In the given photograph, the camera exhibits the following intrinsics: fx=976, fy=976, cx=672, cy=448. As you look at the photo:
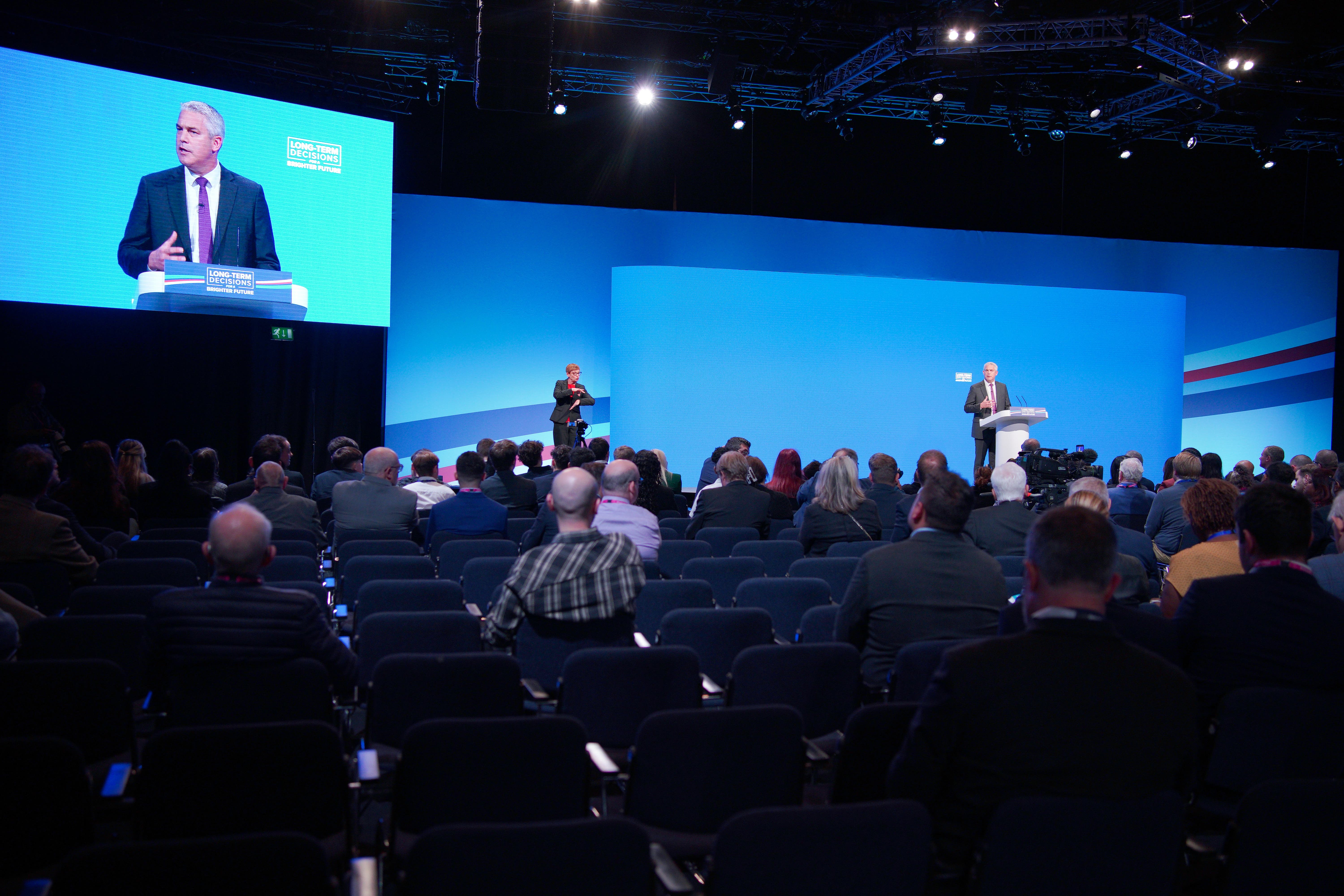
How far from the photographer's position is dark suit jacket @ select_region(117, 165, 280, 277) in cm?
854

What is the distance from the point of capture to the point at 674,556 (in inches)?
209

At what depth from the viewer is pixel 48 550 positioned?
14.0ft

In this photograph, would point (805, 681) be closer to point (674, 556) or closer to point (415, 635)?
point (415, 635)

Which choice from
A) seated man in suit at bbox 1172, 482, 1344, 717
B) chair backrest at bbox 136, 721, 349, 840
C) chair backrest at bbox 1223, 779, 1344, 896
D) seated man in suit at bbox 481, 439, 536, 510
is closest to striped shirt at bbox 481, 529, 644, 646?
chair backrest at bbox 136, 721, 349, 840

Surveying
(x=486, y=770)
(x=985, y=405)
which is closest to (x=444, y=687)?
(x=486, y=770)

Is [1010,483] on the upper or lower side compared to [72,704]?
upper

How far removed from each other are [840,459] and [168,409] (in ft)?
23.0

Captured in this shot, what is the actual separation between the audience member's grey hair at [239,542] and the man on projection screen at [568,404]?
818cm

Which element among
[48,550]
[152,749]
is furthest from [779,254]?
[152,749]

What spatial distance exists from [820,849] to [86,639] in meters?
2.69

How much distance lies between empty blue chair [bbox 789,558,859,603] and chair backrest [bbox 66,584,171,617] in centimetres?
280

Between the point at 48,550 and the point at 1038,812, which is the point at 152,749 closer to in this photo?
the point at 1038,812

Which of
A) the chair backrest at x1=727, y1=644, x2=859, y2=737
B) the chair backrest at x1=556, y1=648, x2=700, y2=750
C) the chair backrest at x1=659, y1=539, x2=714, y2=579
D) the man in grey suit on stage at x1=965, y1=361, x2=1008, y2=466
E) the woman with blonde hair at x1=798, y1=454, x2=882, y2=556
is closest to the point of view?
the chair backrest at x1=556, y1=648, x2=700, y2=750

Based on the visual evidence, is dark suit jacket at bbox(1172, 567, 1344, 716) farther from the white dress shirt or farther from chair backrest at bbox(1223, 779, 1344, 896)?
the white dress shirt
